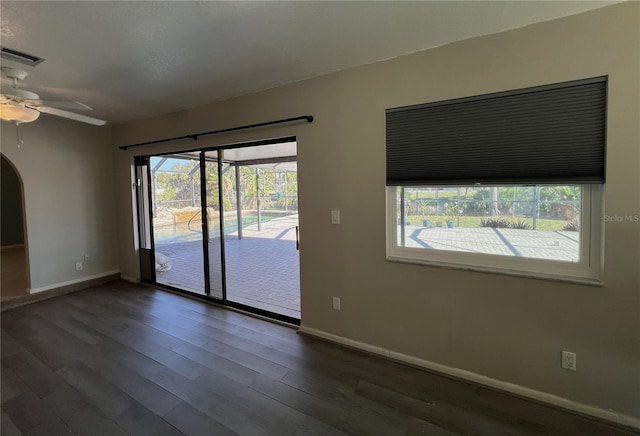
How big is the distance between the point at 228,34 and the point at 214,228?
8.11 ft

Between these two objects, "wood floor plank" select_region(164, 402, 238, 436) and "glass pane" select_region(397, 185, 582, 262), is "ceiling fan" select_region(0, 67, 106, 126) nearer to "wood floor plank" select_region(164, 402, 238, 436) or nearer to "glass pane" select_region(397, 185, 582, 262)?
"wood floor plank" select_region(164, 402, 238, 436)

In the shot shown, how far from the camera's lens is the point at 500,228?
7.07ft

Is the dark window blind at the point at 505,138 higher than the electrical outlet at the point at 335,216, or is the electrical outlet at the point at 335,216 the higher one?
the dark window blind at the point at 505,138

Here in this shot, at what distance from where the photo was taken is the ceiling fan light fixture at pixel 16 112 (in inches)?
83.9

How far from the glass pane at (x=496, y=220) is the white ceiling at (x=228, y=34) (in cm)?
109

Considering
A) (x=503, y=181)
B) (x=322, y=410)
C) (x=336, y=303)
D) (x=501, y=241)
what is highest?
(x=503, y=181)

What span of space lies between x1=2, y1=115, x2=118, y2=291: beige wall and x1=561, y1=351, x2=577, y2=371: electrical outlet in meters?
5.75


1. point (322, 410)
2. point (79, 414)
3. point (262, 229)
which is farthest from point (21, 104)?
point (262, 229)

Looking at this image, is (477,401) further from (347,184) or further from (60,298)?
(60,298)

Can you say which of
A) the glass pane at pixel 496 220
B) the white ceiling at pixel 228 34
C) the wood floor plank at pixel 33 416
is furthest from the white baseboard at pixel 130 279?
the glass pane at pixel 496 220

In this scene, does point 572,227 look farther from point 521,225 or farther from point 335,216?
Result: point 335,216

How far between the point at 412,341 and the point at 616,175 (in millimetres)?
1745

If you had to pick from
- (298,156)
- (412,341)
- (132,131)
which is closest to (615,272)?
(412,341)

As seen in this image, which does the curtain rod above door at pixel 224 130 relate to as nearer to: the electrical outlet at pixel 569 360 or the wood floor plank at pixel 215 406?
the wood floor plank at pixel 215 406
